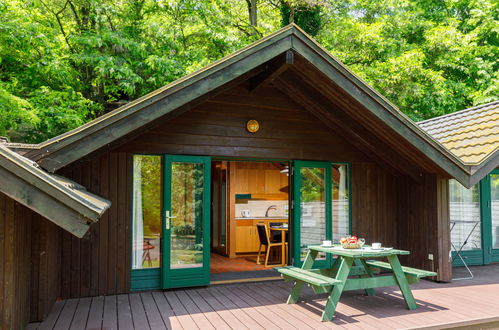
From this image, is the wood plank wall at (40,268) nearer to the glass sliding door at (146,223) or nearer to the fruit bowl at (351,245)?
the glass sliding door at (146,223)

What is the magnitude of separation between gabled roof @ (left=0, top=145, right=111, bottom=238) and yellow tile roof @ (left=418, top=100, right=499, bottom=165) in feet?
17.6

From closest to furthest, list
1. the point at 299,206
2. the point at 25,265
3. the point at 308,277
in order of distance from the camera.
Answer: the point at 25,265 < the point at 308,277 < the point at 299,206

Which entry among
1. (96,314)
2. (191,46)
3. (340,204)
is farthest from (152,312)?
(191,46)

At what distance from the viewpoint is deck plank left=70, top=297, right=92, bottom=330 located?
4180mm

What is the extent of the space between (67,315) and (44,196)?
2319 millimetres

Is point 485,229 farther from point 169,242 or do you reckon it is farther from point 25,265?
point 25,265

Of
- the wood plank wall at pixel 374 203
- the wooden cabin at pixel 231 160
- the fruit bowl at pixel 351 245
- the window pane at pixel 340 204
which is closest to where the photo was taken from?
the wooden cabin at pixel 231 160

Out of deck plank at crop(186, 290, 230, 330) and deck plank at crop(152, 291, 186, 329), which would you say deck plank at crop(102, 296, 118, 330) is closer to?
deck plank at crop(152, 291, 186, 329)

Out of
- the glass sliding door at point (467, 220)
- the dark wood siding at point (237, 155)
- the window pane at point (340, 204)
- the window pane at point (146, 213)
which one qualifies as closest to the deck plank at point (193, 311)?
the window pane at point (146, 213)

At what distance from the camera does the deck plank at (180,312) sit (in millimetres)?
4199

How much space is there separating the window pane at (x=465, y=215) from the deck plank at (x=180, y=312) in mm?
5426

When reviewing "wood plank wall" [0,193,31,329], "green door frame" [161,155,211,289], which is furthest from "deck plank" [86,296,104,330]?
"green door frame" [161,155,211,289]

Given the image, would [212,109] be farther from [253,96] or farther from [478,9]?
[478,9]

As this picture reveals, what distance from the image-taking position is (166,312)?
A: 4.62 m
